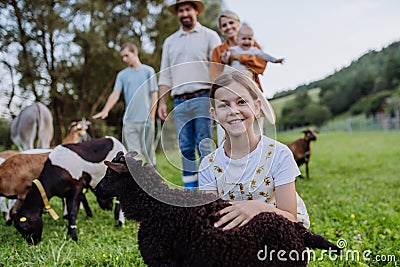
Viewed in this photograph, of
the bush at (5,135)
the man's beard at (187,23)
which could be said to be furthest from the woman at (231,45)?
the bush at (5,135)

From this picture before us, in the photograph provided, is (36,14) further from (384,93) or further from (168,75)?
(384,93)

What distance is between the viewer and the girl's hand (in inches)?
84.7

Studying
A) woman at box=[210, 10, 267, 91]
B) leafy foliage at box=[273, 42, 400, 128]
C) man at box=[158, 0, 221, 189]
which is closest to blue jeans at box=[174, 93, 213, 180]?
man at box=[158, 0, 221, 189]

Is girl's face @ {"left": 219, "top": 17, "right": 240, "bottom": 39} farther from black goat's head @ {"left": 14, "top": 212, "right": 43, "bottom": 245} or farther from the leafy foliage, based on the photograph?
the leafy foliage

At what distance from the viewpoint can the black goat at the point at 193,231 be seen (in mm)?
2105

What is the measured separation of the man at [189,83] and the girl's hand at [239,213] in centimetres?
51

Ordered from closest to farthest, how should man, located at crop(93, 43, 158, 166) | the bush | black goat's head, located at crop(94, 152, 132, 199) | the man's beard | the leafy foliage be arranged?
1. black goat's head, located at crop(94, 152, 132, 199)
2. man, located at crop(93, 43, 158, 166)
3. the man's beard
4. the bush
5. the leafy foliage

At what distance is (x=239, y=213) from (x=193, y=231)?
10.6 inches

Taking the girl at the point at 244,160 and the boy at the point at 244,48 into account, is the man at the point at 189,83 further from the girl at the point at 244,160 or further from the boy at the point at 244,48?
the boy at the point at 244,48

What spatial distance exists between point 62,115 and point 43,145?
7476mm

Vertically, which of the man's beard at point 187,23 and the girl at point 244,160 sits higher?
the man's beard at point 187,23

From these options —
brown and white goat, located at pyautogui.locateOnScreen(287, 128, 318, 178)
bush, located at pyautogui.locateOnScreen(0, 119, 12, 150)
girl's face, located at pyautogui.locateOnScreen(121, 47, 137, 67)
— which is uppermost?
girl's face, located at pyautogui.locateOnScreen(121, 47, 137, 67)

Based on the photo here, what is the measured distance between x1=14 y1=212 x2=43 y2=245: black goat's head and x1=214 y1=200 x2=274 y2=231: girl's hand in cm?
284

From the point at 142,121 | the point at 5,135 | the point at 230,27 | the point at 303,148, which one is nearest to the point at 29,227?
the point at 142,121
